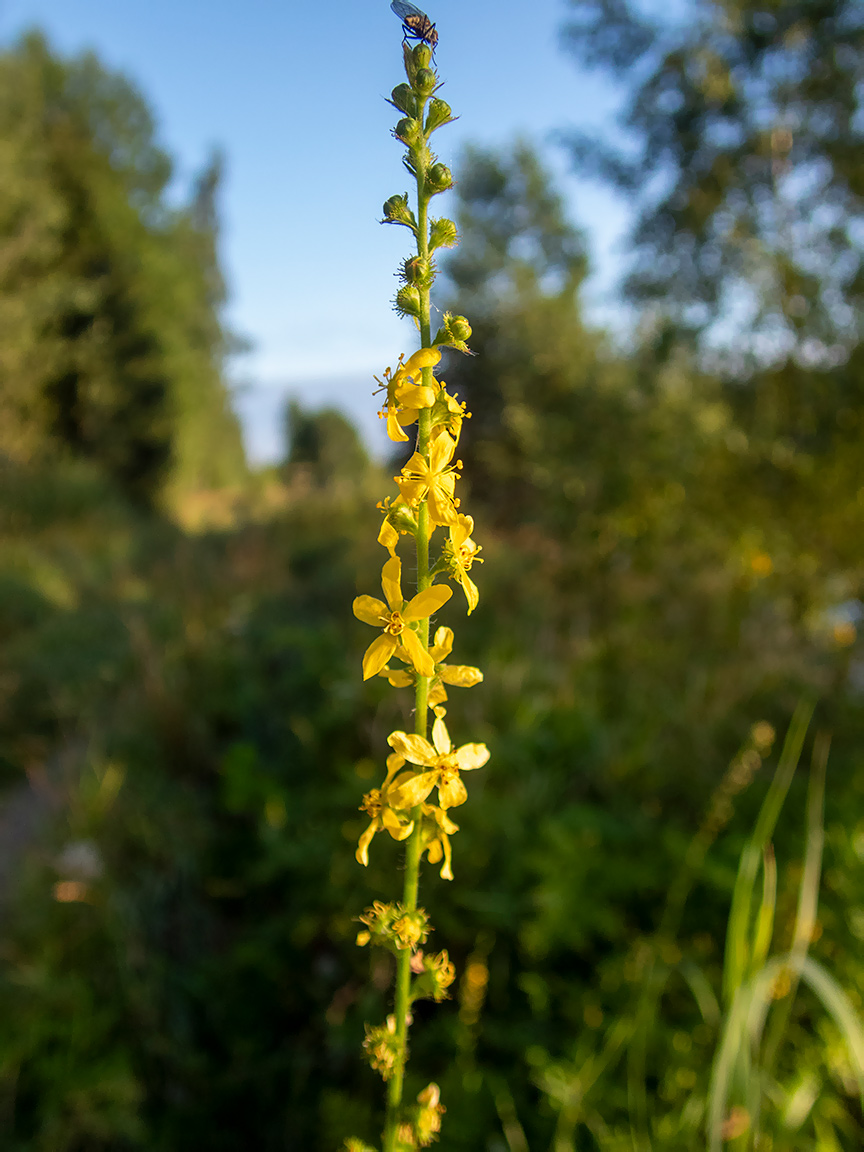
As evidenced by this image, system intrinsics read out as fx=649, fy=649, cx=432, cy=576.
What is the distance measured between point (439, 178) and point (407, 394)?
32 cm

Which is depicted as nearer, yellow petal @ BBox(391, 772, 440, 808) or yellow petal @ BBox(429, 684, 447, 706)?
yellow petal @ BBox(391, 772, 440, 808)

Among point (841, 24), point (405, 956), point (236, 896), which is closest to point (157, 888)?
point (236, 896)

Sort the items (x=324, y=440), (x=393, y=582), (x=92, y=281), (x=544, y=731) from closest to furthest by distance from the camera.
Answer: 1. (x=393, y=582)
2. (x=544, y=731)
3. (x=92, y=281)
4. (x=324, y=440)

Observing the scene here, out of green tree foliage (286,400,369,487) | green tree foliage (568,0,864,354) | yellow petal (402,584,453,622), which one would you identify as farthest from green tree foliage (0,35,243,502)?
yellow petal (402,584,453,622)

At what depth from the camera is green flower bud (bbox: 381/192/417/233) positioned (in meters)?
0.94

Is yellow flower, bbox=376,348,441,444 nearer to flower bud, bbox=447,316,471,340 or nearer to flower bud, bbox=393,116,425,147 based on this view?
flower bud, bbox=447,316,471,340

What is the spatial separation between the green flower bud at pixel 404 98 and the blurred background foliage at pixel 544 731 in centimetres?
185

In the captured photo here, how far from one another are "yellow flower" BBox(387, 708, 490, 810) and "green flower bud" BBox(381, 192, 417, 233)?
2.29 ft

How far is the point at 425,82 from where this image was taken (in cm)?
91

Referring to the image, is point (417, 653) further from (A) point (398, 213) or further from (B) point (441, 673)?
(A) point (398, 213)

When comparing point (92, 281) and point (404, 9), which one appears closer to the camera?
point (404, 9)

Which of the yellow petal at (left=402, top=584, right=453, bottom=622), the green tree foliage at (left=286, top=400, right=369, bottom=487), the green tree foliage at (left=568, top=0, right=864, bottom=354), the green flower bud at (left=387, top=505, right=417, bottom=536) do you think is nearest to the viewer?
the yellow petal at (left=402, top=584, right=453, bottom=622)

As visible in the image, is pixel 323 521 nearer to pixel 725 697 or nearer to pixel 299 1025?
pixel 725 697

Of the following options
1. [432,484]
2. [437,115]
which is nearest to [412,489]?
[432,484]
